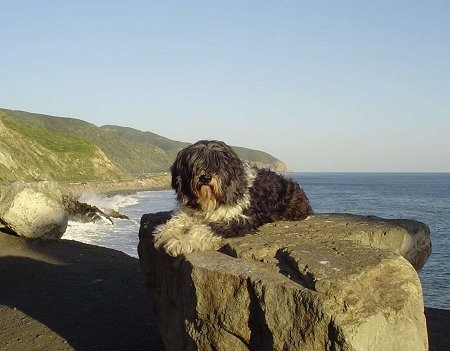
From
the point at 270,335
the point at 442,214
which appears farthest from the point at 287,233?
the point at 442,214

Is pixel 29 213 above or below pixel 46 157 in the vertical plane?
below

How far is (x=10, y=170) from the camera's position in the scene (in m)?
42.3

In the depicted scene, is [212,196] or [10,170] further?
[10,170]

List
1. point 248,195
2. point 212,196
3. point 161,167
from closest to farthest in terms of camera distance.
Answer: point 212,196 < point 248,195 < point 161,167

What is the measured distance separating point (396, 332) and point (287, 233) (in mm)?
1946

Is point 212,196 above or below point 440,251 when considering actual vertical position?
above

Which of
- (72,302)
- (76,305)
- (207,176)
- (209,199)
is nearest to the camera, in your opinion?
(207,176)

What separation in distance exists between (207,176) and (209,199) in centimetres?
28

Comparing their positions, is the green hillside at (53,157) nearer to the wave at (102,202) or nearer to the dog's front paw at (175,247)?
the wave at (102,202)

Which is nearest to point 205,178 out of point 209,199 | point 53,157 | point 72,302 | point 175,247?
point 209,199

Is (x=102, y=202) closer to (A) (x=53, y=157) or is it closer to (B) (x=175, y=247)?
(A) (x=53, y=157)

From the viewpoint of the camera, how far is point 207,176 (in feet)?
18.4

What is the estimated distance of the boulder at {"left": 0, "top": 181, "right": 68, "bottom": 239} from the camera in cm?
1395

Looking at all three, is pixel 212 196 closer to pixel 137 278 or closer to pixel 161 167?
pixel 137 278
